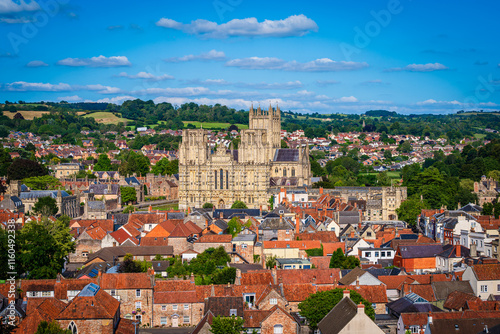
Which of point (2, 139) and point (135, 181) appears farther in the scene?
point (2, 139)

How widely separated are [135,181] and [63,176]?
2638 centimetres

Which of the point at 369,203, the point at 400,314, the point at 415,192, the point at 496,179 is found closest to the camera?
the point at 400,314

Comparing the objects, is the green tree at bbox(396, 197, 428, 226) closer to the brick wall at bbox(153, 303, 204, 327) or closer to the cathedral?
the cathedral

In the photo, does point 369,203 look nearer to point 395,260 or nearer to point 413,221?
point 413,221

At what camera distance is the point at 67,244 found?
2247 inches

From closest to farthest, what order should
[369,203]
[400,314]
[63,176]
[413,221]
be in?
1. [400,314]
2. [413,221]
3. [369,203]
4. [63,176]

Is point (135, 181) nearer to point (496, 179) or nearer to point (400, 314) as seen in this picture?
point (496, 179)

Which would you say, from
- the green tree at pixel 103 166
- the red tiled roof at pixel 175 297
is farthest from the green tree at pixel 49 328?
the green tree at pixel 103 166

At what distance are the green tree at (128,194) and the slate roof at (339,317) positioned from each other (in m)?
65.2

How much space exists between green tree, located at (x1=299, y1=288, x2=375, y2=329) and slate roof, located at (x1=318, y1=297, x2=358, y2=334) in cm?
168

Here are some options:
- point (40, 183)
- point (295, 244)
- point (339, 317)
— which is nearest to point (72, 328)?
point (339, 317)

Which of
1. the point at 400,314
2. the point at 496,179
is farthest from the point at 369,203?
the point at 400,314

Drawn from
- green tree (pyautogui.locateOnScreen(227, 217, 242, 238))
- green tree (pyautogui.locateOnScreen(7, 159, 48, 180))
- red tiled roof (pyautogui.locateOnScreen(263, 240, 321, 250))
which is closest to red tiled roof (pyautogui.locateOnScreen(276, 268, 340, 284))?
red tiled roof (pyautogui.locateOnScreen(263, 240, 321, 250))

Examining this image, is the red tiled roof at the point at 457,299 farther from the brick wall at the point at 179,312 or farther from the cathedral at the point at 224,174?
the cathedral at the point at 224,174
